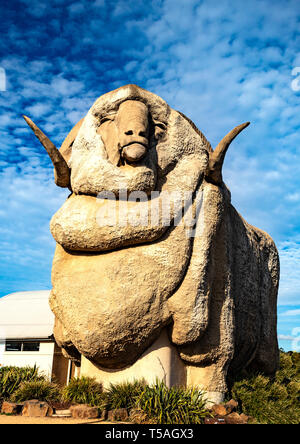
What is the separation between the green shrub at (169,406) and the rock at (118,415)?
0.63 ft

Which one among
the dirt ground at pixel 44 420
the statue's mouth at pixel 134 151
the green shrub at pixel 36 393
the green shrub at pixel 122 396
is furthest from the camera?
the green shrub at pixel 36 393

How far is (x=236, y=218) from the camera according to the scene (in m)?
8.34

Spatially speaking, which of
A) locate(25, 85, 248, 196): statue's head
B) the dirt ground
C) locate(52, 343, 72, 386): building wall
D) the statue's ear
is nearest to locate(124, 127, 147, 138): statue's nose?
locate(25, 85, 248, 196): statue's head

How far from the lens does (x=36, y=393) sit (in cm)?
657

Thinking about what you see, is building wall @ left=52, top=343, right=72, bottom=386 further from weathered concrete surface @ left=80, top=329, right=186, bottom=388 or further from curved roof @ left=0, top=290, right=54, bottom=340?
weathered concrete surface @ left=80, top=329, right=186, bottom=388

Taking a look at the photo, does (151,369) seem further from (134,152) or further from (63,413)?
(134,152)

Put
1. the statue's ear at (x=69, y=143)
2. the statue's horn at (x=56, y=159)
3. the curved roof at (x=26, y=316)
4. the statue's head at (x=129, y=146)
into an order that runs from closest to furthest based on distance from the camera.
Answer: the statue's head at (x=129, y=146) → the statue's horn at (x=56, y=159) → the statue's ear at (x=69, y=143) → the curved roof at (x=26, y=316)

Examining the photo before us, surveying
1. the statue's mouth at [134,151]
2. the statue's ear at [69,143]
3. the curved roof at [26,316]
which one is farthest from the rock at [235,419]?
the curved roof at [26,316]

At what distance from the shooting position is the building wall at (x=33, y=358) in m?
13.0

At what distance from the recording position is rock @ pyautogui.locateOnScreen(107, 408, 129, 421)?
550cm

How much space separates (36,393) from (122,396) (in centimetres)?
159

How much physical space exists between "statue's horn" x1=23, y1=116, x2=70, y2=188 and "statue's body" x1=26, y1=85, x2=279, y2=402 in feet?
0.05

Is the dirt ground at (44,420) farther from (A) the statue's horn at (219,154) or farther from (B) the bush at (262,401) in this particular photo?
(A) the statue's horn at (219,154)

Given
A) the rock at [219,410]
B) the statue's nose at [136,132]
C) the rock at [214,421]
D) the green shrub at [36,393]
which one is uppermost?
the statue's nose at [136,132]
